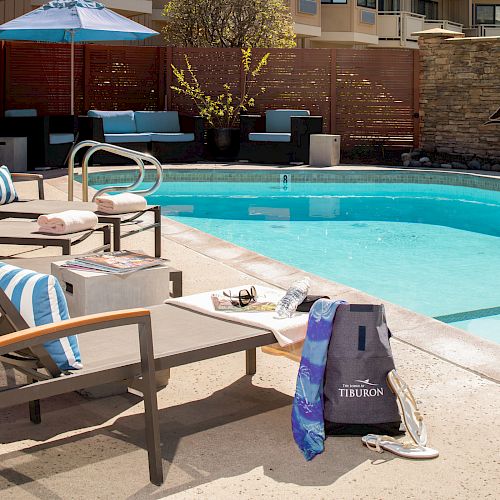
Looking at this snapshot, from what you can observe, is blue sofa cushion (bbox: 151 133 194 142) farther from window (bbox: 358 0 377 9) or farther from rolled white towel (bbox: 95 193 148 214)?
window (bbox: 358 0 377 9)

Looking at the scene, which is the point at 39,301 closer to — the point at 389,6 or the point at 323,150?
the point at 323,150

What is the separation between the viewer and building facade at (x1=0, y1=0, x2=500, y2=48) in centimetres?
2306

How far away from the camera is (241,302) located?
3.63 meters

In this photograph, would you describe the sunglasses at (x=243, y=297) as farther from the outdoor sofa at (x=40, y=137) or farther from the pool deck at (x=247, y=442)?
the outdoor sofa at (x=40, y=137)

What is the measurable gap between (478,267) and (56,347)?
19.4 feet

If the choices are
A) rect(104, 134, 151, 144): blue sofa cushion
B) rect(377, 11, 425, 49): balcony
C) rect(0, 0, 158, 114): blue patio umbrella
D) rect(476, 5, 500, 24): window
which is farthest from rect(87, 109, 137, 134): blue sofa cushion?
rect(476, 5, 500, 24): window

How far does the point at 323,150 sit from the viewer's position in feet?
47.5

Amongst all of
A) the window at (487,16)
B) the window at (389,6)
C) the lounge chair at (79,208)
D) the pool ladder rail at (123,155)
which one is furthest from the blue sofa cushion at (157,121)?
the window at (487,16)

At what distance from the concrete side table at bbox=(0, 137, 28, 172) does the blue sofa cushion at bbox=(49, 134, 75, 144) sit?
1.48 ft

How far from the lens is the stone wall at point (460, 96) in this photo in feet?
48.4

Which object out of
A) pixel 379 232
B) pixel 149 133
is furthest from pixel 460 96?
pixel 379 232

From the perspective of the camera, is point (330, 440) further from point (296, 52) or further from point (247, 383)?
point (296, 52)

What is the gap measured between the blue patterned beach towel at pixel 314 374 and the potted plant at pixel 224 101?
40.3ft

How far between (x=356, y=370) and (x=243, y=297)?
655 millimetres
